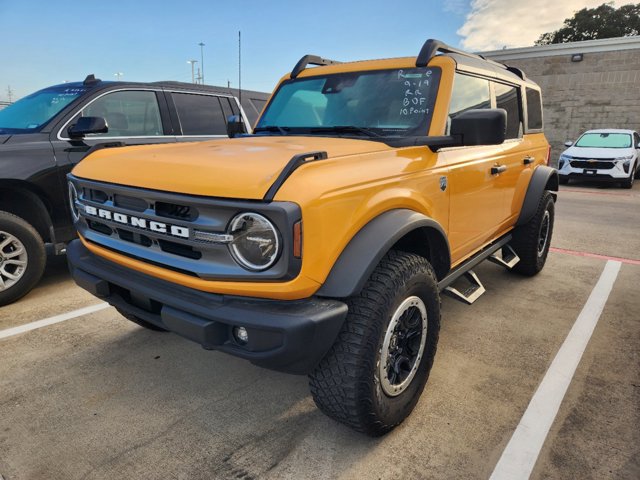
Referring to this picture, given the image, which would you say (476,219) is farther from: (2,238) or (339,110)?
(2,238)

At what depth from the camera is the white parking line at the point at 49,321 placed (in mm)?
3361

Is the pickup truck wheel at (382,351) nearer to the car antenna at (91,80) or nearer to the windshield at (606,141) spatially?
the car antenna at (91,80)

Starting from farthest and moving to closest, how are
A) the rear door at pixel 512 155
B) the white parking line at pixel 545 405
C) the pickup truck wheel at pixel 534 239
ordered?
the pickup truck wheel at pixel 534 239
the rear door at pixel 512 155
the white parking line at pixel 545 405

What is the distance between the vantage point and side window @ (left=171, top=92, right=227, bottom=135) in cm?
508

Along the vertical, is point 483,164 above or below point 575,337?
above

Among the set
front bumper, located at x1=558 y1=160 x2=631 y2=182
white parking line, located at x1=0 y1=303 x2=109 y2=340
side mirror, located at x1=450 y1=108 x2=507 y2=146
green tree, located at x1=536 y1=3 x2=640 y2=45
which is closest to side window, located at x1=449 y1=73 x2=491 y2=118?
side mirror, located at x1=450 y1=108 x2=507 y2=146

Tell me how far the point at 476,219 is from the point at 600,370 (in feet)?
3.99

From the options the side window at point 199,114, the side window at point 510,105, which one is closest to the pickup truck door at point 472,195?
the side window at point 510,105

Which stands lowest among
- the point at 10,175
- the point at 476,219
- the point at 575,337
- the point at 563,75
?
the point at 575,337

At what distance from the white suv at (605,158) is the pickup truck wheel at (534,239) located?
9.26m

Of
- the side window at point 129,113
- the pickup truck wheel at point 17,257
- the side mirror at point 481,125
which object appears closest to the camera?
the side mirror at point 481,125

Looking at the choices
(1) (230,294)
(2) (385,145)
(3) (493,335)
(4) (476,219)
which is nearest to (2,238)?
(1) (230,294)

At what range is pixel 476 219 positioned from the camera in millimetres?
3107

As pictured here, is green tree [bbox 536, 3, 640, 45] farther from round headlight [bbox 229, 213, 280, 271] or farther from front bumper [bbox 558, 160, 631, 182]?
round headlight [bbox 229, 213, 280, 271]
